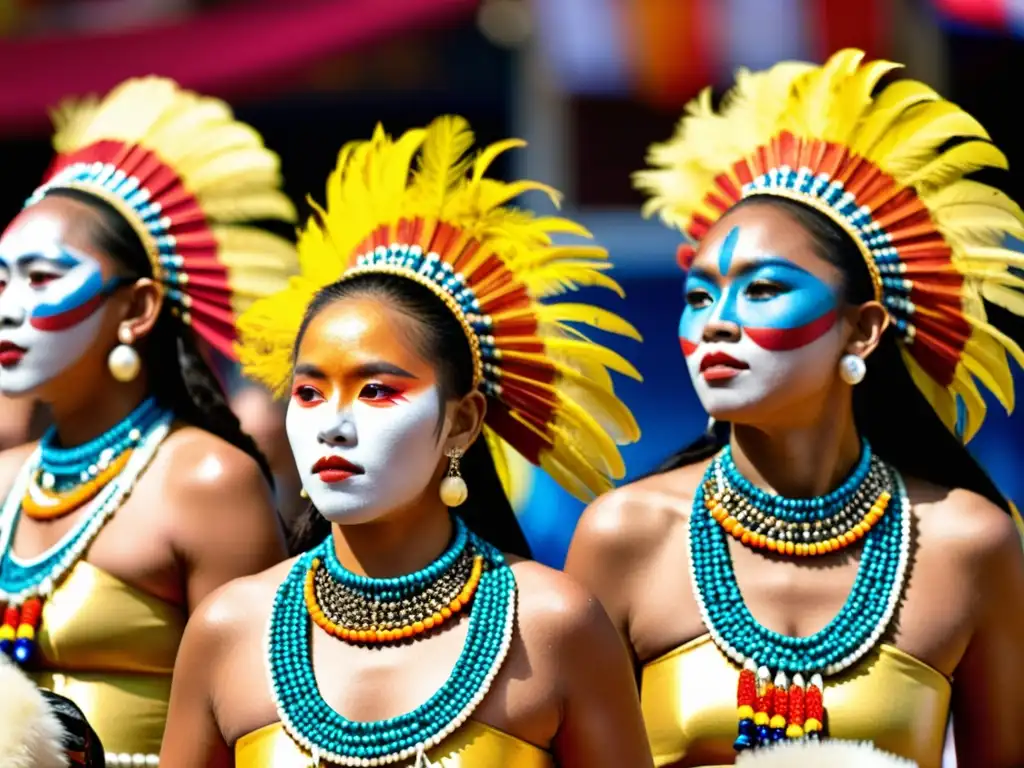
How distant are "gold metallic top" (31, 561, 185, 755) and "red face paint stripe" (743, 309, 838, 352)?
4.93ft

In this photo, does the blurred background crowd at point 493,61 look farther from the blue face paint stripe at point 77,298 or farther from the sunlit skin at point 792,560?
the sunlit skin at point 792,560

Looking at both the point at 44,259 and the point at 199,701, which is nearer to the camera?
the point at 199,701

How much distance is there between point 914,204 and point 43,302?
6.58 ft

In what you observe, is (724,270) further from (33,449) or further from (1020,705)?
(33,449)

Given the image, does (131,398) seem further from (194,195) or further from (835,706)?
(835,706)

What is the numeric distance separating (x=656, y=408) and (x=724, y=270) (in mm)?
3097

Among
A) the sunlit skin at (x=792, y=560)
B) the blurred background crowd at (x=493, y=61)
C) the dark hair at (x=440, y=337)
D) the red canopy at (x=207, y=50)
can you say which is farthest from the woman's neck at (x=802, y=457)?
the red canopy at (x=207, y=50)

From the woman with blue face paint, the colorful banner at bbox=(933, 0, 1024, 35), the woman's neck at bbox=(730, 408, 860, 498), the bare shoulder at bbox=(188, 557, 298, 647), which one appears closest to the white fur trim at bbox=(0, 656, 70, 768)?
the bare shoulder at bbox=(188, 557, 298, 647)

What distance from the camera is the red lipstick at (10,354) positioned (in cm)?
479

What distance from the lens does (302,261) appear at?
173 inches

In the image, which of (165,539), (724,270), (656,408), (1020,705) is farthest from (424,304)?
(656,408)

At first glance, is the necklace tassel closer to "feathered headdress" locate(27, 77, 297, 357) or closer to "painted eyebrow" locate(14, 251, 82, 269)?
"feathered headdress" locate(27, 77, 297, 357)

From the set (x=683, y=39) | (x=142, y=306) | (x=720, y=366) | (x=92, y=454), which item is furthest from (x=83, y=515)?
(x=683, y=39)

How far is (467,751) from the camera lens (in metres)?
3.78
